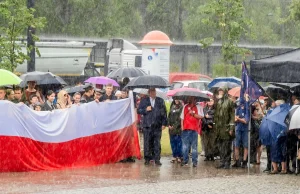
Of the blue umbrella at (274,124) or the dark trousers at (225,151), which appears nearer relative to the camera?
the blue umbrella at (274,124)

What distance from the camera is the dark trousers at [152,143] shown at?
19.5m

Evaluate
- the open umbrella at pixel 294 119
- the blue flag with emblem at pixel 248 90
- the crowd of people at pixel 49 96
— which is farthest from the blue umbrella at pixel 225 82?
the open umbrella at pixel 294 119

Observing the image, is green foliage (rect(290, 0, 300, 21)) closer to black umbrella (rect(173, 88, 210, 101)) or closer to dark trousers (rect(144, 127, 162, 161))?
black umbrella (rect(173, 88, 210, 101))

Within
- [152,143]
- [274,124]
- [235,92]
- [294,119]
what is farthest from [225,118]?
[294,119]

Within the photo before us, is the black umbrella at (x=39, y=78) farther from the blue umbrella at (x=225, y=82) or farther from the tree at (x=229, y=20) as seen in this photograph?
the tree at (x=229, y=20)

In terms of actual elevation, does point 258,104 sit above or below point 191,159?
above

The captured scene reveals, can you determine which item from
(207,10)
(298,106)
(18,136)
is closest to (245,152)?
(298,106)

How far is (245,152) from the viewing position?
63.7 ft

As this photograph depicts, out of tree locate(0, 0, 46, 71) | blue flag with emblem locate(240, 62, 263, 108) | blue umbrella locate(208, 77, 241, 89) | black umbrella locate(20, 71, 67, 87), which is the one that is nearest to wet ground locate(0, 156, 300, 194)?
blue flag with emblem locate(240, 62, 263, 108)

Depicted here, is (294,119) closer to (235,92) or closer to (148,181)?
(148,181)

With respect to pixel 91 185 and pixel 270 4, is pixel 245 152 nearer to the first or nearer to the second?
pixel 91 185

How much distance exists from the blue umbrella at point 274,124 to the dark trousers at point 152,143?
96.7 inches

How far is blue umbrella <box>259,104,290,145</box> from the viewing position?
17.8m

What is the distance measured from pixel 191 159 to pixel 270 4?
57025mm
